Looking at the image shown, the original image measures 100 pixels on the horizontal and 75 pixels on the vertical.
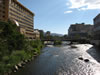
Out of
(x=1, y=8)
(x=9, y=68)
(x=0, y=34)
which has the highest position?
(x=1, y=8)

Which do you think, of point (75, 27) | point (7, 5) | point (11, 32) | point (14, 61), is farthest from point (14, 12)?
point (75, 27)

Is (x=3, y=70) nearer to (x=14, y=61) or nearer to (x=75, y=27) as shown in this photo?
(x=14, y=61)

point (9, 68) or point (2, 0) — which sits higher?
point (2, 0)

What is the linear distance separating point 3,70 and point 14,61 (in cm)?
421

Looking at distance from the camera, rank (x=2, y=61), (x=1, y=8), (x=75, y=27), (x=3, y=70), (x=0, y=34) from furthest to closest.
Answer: (x=75, y=27), (x=1, y=8), (x=0, y=34), (x=2, y=61), (x=3, y=70)

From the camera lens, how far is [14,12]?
63.3 metres

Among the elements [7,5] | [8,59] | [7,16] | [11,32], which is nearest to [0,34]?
[11,32]

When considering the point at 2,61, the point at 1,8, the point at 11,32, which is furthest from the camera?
the point at 1,8

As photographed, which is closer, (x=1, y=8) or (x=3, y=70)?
(x=3, y=70)

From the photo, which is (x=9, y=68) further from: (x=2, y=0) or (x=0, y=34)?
(x=2, y=0)

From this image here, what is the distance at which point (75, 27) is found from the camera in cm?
17862

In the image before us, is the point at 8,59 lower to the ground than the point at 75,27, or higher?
lower

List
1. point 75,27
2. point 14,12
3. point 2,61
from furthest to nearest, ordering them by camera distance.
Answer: point 75,27
point 14,12
point 2,61

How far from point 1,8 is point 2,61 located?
48.8 m
